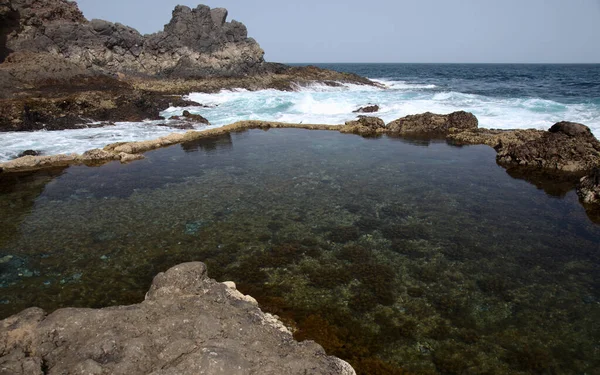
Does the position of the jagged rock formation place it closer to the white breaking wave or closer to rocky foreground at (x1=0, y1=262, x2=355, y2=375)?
the white breaking wave

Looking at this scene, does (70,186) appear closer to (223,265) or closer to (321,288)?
(223,265)

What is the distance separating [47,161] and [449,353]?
1818 centimetres

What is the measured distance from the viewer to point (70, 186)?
1347cm

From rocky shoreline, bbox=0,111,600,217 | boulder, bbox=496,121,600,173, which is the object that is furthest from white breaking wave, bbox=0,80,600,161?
boulder, bbox=496,121,600,173

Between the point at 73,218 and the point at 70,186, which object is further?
the point at 70,186

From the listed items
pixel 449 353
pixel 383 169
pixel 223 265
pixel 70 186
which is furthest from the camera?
pixel 383 169

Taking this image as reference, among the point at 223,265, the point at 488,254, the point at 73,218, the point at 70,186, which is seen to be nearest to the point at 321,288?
the point at 223,265

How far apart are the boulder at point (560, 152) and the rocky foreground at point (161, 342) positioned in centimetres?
1606

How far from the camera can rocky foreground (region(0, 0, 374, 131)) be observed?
25781mm

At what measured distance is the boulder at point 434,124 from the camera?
928 inches

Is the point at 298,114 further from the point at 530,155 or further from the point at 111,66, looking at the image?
the point at 111,66

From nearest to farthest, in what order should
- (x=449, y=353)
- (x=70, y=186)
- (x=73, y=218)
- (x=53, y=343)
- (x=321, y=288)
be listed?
1. (x=53, y=343)
2. (x=449, y=353)
3. (x=321, y=288)
4. (x=73, y=218)
5. (x=70, y=186)

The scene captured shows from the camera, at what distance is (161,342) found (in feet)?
14.7

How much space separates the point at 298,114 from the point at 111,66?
33.3 m
